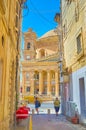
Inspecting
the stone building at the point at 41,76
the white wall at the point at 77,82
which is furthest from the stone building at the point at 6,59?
the stone building at the point at 41,76

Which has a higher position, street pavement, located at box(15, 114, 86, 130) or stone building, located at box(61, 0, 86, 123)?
stone building, located at box(61, 0, 86, 123)

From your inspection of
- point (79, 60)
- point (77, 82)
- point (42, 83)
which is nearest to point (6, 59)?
point (79, 60)

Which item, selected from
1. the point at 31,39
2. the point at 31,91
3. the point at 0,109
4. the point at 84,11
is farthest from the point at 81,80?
the point at 31,39

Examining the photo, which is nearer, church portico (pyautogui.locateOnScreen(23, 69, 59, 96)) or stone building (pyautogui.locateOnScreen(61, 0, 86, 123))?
stone building (pyautogui.locateOnScreen(61, 0, 86, 123))

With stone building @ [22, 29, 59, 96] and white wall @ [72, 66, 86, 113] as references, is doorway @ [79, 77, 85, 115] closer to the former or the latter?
white wall @ [72, 66, 86, 113]

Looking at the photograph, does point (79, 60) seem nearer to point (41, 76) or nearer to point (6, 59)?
point (6, 59)

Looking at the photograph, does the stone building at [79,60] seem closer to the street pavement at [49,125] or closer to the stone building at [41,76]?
the street pavement at [49,125]

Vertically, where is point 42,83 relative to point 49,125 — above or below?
above

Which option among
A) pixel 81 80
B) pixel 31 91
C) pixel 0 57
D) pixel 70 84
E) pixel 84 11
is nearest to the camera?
pixel 0 57

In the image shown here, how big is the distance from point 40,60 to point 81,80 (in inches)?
2145

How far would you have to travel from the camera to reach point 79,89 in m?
14.6

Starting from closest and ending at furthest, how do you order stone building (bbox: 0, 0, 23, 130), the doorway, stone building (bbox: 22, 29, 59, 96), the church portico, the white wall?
stone building (bbox: 0, 0, 23, 130) < the white wall < the doorway < stone building (bbox: 22, 29, 59, 96) < the church portico

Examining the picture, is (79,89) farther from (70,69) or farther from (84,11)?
(84,11)

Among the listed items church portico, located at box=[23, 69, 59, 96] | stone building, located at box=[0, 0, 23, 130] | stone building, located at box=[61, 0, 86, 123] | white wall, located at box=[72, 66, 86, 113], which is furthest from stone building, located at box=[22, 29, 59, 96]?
stone building, located at box=[0, 0, 23, 130]
